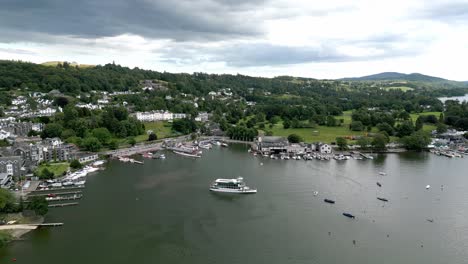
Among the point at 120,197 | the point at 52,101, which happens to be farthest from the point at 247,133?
the point at 52,101

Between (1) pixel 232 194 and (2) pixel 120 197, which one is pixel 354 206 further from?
(2) pixel 120 197

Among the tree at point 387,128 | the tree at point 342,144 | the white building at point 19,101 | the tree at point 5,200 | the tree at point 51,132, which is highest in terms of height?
the white building at point 19,101

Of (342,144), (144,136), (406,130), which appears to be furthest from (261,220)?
(406,130)

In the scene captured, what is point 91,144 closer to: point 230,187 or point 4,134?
point 4,134

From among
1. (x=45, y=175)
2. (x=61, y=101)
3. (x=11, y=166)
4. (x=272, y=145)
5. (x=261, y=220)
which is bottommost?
(x=261, y=220)

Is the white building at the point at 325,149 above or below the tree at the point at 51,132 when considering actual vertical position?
below

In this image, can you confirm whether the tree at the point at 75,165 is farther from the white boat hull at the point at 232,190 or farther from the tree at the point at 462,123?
the tree at the point at 462,123

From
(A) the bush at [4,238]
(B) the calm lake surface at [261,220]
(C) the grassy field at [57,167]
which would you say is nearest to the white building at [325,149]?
(B) the calm lake surface at [261,220]
